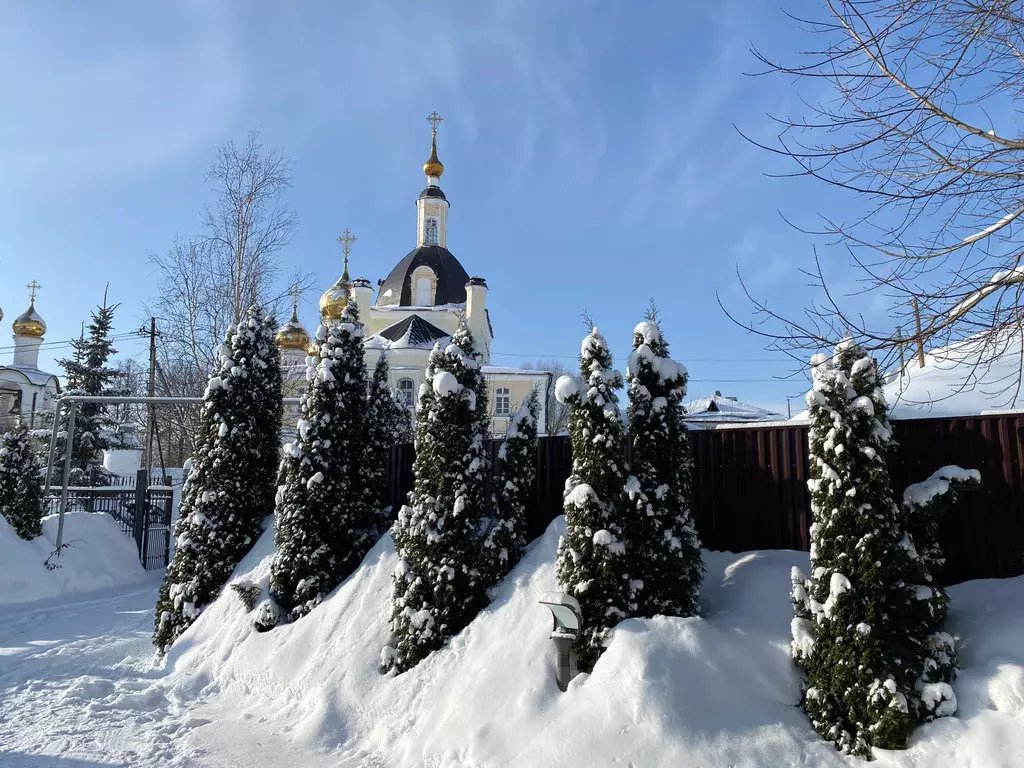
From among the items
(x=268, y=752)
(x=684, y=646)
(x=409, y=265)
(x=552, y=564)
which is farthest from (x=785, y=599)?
(x=409, y=265)

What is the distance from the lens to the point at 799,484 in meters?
6.62

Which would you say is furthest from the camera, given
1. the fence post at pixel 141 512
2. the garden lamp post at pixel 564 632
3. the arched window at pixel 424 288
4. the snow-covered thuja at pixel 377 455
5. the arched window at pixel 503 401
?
the arched window at pixel 424 288

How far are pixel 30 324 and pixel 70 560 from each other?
30359 millimetres

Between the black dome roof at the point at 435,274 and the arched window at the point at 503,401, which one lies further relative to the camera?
the black dome roof at the point at 435,274

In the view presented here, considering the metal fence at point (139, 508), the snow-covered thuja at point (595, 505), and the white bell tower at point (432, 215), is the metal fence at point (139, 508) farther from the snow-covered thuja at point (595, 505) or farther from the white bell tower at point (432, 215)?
the white bell tower at point (432, 215)

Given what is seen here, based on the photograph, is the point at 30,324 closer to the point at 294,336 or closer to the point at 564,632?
the point at 294,336

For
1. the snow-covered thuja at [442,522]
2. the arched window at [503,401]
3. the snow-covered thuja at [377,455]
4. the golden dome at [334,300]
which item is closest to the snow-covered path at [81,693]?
the snow-covered thuja at [442,522]

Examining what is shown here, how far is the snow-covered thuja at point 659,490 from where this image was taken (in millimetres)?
5801

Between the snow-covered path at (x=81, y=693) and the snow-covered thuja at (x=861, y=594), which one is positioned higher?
the snow-covered thuja at (x=861, y=594)

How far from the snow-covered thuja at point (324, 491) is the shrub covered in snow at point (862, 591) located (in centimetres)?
532

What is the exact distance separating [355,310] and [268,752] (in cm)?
532

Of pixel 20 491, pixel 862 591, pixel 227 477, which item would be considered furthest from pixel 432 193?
pixel 862 591

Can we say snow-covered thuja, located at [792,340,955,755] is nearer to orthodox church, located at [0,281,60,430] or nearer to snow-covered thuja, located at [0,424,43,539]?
snow-covered thuja, located at [0,424,43,539]

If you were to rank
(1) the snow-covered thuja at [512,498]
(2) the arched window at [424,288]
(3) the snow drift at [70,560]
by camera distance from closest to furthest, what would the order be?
(1) the snow-covered thuja at [512,498] < (3) the snow drift at [70,560] < (2) the arched window at [424,288]
